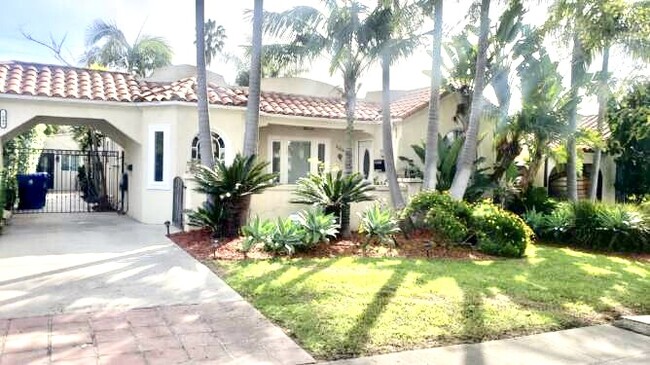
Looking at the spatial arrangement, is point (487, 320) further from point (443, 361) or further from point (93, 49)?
→ point (93, 49)

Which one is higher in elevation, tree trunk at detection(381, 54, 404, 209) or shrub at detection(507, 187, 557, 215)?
tree trunk at detection(381, 54, 404, 209)

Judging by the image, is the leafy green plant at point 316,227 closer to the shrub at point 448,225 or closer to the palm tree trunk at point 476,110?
the shrub at point 448,225

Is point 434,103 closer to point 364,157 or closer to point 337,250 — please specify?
point 337,250

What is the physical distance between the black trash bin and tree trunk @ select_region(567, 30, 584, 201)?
19.6 meters

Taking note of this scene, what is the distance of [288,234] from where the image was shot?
10.9 m

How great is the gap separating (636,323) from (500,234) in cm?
521

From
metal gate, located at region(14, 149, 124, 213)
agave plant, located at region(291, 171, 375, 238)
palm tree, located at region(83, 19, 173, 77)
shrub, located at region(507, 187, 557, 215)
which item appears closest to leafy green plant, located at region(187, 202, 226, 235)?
agave plant, located at region(291, 171, 375, 238)

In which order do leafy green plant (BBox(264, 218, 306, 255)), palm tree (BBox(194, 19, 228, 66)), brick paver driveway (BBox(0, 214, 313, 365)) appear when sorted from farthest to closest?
palm tree (BBox(194, 19, 228, 66)) < leafy green plant (BBox(264, 218, 306, 255)) < brick paver driveway (BBox(0, 214, 313, 365))

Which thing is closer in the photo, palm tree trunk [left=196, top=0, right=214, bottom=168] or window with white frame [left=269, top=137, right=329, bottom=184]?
palm tree trunk [left=196, top=0, right=214, bottom=168]

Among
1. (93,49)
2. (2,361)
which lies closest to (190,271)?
(2,361)

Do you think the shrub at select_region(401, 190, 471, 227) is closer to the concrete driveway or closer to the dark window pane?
the concrete driveway

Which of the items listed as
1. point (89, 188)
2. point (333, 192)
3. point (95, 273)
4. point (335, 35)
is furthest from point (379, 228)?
point (89, 188)

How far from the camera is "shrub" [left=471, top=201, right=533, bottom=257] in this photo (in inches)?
474

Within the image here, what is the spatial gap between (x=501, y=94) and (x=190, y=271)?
1327 centimetres
